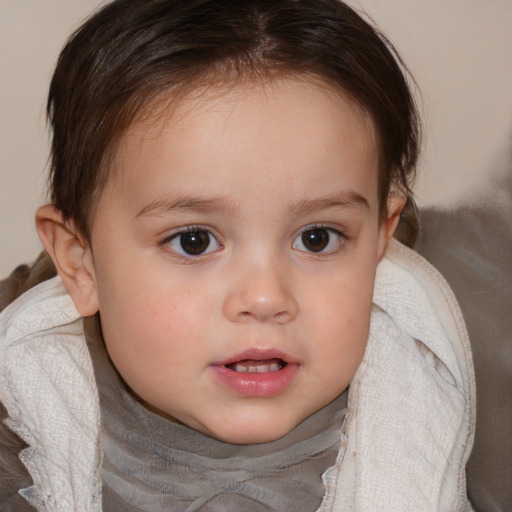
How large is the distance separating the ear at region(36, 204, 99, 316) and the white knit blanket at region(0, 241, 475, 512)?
2.9 inches

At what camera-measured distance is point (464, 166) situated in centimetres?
97

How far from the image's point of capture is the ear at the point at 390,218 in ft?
3.02

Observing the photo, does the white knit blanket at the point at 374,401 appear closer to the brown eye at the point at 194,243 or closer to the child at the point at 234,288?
the child at the point at 234,288

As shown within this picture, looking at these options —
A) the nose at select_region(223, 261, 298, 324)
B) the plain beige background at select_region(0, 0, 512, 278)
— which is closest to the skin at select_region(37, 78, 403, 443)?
the nose at select_region(223, 261, 298, 324)

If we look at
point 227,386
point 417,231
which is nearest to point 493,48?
point 417,231

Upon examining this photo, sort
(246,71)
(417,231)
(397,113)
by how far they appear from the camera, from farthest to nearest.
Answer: (417,231), (397,113), (246,71)

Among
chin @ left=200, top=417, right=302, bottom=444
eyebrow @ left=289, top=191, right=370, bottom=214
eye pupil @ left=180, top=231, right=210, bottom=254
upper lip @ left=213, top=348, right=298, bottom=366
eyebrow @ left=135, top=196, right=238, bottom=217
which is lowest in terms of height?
chin @ left=200, top=417, right=302, bottom=444

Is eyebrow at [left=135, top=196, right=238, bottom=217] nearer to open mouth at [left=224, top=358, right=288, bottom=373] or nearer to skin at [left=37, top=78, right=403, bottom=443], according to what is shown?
skin at [left=37, top=78, right=403, bottom=443]

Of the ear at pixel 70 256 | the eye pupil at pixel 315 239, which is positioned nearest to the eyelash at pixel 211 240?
the eye pupil at pixel 315 239

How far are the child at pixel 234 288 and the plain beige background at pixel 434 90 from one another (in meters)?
0.03

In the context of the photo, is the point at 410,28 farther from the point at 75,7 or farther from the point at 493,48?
the point at 75,7

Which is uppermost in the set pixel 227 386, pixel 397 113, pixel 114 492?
pixel 397 113

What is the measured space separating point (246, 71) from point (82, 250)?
0.24 meters

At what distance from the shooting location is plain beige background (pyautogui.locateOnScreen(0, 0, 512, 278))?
951mm
